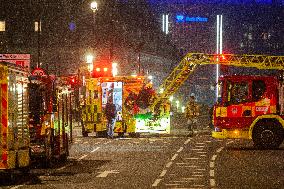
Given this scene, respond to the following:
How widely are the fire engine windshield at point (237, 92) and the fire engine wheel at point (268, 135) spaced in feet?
3.63

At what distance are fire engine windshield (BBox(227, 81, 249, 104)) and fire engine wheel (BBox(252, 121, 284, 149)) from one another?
111cm

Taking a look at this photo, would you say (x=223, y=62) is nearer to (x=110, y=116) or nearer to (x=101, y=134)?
(x=101, y=134)

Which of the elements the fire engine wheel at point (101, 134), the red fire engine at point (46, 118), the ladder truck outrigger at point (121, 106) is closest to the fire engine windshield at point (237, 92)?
the red fire engine at point (46, 118)

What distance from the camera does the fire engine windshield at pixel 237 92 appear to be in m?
31.6

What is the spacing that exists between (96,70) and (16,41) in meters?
30.7

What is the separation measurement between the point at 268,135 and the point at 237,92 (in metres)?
1.89

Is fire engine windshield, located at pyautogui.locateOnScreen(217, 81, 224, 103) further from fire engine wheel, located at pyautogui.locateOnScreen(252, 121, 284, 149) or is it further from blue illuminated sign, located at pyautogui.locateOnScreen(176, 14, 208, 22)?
blue illuminated sign, located at pyautogui.locateOnScreen(176, 14, 208, 22)

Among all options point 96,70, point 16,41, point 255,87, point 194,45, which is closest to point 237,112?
point 255,87

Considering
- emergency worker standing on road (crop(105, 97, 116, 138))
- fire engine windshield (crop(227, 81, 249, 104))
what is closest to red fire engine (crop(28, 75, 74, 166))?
fire engine windshield (crop(227, 81, 249, 104))

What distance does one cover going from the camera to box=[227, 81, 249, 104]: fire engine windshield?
104 feet

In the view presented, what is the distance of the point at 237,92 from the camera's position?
31719mm

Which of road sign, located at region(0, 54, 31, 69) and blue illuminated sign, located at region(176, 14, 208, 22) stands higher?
blue illuminated sign, located at region(176, 14, 208, 22)

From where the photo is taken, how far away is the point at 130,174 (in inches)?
843

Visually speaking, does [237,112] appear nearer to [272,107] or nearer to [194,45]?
[272,107]
